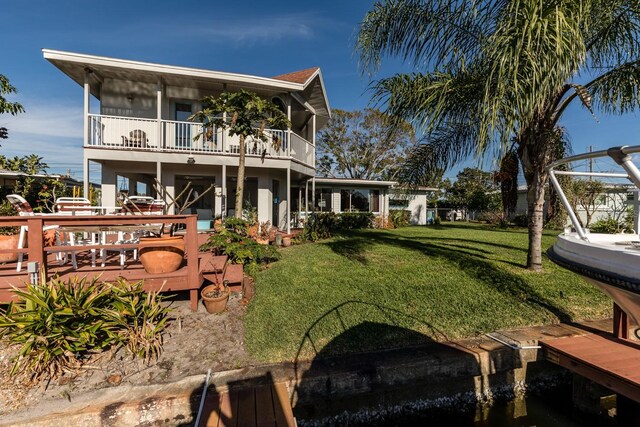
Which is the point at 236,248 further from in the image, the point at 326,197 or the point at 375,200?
the point at 375,200

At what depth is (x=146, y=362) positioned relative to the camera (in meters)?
3.14

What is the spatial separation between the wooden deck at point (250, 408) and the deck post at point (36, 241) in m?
2.46

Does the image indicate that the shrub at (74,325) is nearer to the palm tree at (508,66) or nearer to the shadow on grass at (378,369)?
the shadow on grass at (378,369)

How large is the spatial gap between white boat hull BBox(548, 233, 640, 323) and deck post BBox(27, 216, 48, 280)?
4952mm

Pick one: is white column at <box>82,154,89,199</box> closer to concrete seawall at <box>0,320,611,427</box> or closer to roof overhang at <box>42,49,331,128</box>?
roof overhang at <box>42,49,331,128</box>

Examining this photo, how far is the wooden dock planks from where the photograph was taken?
109 inches

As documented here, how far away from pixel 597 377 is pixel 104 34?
1546 cm

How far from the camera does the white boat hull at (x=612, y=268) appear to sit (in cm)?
172

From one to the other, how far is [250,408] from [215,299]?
1.75 meters

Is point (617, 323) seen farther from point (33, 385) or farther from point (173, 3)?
point (173, 3)

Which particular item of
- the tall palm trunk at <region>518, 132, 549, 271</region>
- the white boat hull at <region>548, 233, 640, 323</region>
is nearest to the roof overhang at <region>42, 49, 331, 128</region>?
the tall palm trunk at <region>518, 132, 549, 271</region>

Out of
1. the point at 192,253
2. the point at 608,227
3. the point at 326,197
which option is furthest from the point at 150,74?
the point at 608,227

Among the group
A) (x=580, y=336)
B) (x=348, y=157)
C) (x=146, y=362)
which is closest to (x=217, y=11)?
(x=146, y=362)

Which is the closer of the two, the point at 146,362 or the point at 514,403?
the point at 146,362
